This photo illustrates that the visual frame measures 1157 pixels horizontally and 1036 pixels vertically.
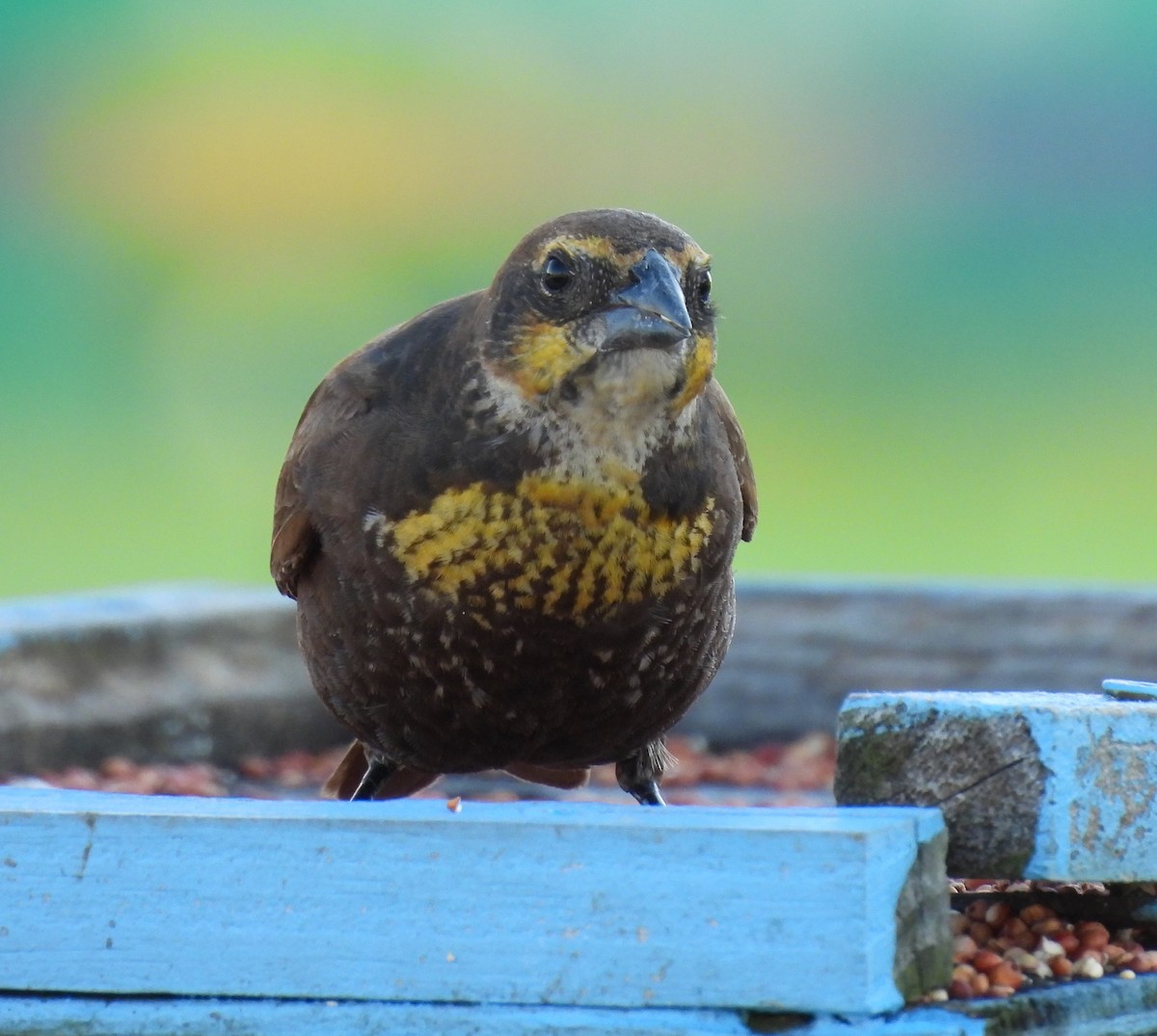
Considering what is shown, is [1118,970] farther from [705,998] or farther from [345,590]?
[345,590]

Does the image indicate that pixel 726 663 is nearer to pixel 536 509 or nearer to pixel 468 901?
pixel 536 509

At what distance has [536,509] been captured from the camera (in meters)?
2.97

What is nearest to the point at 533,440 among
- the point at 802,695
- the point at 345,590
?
the point at 345,590

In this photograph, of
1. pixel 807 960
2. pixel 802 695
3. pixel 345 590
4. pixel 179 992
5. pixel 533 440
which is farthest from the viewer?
pixel 802 695

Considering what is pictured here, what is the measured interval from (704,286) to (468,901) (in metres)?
1.00

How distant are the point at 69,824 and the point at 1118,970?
4.33 ft

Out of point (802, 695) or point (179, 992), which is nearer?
point (179, 992)

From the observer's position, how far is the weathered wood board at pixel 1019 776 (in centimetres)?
252

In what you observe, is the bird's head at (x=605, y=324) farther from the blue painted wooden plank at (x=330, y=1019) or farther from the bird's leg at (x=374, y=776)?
the bird's leg at (x=374, y=776)

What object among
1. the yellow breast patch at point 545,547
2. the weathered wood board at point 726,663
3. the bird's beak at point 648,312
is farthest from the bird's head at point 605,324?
the weathered wood board at point 726,663

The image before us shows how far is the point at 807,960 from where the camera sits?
2.35 metres

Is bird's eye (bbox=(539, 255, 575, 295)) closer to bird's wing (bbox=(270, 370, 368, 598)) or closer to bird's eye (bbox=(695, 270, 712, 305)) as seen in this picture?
bird's eye (bbox=(695, 270, 712, 305))

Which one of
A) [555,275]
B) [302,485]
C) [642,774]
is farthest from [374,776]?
[555,275]

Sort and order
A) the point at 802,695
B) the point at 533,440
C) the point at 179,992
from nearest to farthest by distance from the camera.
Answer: the point at 179,992, the point at 533,440, the point at 802,695
